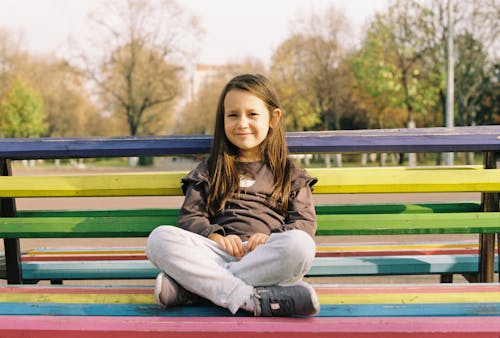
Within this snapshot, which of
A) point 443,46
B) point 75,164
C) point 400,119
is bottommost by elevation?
point 75,164

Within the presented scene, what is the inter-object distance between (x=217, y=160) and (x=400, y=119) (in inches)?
1319

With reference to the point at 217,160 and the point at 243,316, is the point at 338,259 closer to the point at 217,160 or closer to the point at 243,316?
the point at 217,160

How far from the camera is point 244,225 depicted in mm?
2512

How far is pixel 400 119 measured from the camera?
34562 mm

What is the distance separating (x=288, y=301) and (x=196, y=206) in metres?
0.74

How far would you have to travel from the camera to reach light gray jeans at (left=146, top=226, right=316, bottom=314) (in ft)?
6.78

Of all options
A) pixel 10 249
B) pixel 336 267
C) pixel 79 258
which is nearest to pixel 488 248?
pixel 336 267

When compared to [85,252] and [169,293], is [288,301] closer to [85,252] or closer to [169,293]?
[169,293]

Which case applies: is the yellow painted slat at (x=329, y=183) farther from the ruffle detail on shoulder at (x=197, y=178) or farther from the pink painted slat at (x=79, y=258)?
the pink painted slat at (x=79, y=258)

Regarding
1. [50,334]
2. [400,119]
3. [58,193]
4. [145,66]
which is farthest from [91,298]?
[145,66]

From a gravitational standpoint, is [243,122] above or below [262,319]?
above

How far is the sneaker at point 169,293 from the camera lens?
2057 millimetres

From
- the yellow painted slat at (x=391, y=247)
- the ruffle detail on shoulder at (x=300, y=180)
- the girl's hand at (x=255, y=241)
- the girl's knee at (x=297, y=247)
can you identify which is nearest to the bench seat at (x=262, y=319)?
the girl's knee at (x=297, y=247)

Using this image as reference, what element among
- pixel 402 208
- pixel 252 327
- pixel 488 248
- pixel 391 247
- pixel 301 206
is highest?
pixel 301 206
